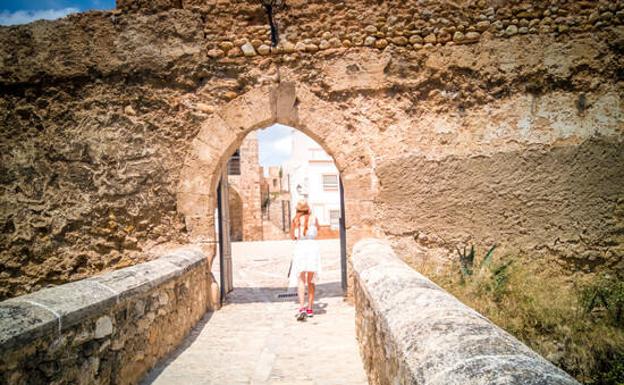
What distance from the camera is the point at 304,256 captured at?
453cm

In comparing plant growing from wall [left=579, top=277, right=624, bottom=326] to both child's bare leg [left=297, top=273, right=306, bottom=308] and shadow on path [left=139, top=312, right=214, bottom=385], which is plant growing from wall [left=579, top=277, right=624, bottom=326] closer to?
child's bare leg [left=297, top=273, right=306, bottom=308]

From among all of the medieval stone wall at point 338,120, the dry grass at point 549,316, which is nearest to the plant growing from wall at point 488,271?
the dry grass at point 549,316

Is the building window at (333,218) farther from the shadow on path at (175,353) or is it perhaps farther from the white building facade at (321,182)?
the shadow on path at (175,353)

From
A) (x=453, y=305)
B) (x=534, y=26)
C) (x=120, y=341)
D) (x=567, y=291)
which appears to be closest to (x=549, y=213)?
(x=567, y=291)

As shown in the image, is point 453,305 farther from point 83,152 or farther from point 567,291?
point 83,152

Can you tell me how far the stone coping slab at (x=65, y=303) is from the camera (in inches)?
67.2

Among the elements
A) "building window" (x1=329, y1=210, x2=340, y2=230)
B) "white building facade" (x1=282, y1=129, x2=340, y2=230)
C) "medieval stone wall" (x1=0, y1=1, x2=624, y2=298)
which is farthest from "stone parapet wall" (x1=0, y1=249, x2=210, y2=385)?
"building window" (x1=329, y1=210, x2=340, y2=230)

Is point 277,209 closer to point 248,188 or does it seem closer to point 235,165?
point 235,165

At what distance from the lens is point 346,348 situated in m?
3.51

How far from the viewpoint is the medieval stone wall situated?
15.8 feet

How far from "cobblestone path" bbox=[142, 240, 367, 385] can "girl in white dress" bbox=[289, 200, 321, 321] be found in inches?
9.4

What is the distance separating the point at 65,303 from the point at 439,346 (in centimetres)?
185

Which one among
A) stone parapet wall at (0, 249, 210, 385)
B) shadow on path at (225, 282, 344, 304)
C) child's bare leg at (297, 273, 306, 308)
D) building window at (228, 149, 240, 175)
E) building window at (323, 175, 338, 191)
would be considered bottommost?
shadow on path at (225, 282, 344, 304)

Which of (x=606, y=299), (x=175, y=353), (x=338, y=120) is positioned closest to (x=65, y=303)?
(x=175, y=353)
